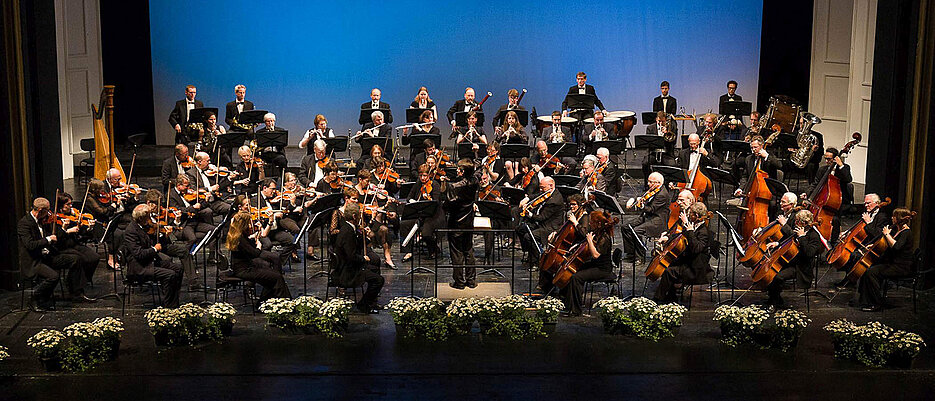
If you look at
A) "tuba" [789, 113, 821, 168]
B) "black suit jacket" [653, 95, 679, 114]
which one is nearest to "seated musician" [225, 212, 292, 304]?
"tuba" [789, 113, 821, 168]

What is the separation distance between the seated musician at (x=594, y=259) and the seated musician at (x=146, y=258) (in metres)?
3.60

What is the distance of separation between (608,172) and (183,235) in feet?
16.6

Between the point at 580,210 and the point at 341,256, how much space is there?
2.23 meters

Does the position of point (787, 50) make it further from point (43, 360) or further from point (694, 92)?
point (43, 360)

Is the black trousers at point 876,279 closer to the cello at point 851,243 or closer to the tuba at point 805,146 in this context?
the cello at point 851,243

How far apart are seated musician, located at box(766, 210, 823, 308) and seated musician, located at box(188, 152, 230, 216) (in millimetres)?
5695

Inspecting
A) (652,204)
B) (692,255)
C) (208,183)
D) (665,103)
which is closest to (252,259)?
(208,183)

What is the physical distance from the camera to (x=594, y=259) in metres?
9.69

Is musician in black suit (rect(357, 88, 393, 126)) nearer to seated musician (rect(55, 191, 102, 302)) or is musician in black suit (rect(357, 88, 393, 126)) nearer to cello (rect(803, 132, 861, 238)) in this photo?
seated musician (rect(55, 191, 102, 302))

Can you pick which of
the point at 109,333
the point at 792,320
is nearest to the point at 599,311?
the point at 792,320

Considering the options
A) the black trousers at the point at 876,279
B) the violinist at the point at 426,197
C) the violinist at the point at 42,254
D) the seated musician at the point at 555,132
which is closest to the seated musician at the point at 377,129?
the seated musician at the point at 555,132

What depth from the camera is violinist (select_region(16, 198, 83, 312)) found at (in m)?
9.57

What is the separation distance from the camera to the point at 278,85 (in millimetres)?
17500

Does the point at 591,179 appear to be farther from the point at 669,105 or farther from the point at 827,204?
the point at 669,105
